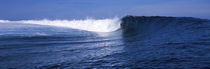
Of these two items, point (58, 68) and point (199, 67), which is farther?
point (58, 68)

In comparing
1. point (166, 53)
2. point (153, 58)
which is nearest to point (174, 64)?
→ point (153, 58)

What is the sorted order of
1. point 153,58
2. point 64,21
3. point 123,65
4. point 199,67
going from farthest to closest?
1. point 64,21
2. point 153,58
3. point 123,65
4. point 199,67

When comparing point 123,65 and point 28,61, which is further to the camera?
point 28,61

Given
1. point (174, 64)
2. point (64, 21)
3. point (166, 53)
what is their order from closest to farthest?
1. point (174, 64)
2. point (166, 53)
3. point (64, 21)

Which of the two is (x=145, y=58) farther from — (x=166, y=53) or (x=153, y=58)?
(x=166, y=53)

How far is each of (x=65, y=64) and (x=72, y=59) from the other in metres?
0.57

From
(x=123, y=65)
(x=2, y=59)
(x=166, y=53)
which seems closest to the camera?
(x=123, y=65)

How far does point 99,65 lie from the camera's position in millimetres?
4844

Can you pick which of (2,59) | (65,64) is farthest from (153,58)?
(2,59)

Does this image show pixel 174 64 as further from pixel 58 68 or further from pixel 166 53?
pixel 58 68

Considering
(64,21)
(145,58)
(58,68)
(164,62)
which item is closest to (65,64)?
(58,68)

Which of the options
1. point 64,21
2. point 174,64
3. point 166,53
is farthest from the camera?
point 64,21

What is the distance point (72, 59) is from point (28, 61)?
1.11 m

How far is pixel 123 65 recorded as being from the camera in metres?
4.68
